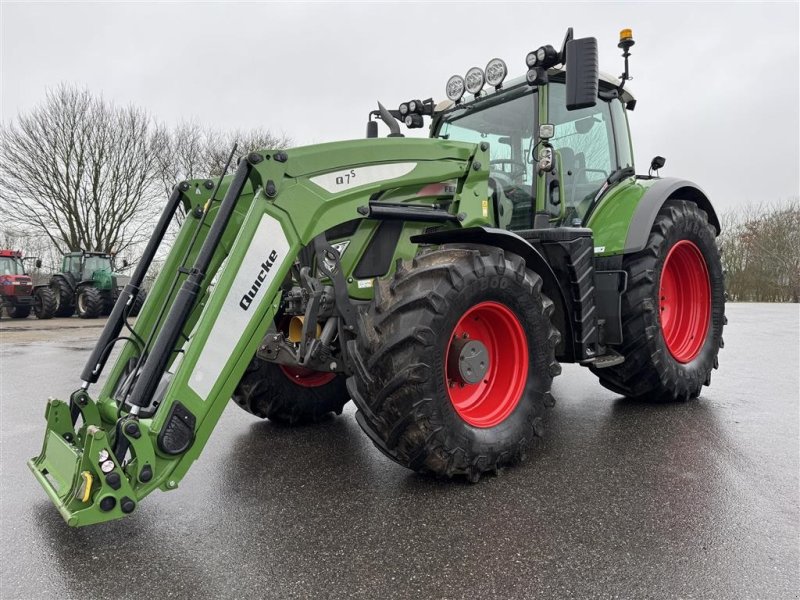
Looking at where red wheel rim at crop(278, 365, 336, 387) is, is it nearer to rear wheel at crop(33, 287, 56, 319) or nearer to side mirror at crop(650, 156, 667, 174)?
side mirror at crop(650, 156, 667, 174)

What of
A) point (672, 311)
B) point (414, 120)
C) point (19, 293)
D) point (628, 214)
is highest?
point (414, 120)

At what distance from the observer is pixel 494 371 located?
11.3ft

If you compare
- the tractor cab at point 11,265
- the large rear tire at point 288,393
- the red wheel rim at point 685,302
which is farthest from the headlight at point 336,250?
the tractor cab at point 11,265

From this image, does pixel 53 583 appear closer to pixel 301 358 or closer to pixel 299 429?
pixel 301 358

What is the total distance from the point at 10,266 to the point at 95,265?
296 centimetres

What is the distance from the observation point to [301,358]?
10.1ft

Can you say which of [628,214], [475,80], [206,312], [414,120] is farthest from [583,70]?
[206,312]

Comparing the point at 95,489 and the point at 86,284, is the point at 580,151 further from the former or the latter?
the point at 86,284

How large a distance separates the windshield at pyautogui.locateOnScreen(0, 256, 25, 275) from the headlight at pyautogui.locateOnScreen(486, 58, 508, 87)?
2190 cm

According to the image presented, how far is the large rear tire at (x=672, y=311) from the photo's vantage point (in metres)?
4.27

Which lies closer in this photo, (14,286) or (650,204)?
(650,204)

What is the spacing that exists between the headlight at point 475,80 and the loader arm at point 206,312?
0.70 m

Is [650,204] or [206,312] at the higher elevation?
[650,204]

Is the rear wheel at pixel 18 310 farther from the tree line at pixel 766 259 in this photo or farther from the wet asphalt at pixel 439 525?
the tree line at pixel 766 259
